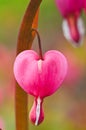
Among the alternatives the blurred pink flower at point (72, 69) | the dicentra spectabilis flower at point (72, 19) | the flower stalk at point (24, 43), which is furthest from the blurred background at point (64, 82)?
the dicentra spectabilis flower at point (72, 19)

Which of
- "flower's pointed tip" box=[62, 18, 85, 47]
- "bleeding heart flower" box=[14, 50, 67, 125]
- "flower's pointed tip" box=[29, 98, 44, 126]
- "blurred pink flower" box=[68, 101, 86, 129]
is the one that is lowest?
"blurred pink flower" box=[68, 101, 86, 129]

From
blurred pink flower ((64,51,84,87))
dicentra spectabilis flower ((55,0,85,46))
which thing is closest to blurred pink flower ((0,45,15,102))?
blurred pink flower ((64,51,84,87))

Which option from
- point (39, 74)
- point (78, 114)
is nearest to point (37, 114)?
point (39, 74)

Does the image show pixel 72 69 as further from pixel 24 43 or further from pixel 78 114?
pixel 24 43

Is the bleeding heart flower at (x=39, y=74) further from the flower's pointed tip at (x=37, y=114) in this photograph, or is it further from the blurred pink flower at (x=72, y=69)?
the blurred pink flower at (x=72, y=69)

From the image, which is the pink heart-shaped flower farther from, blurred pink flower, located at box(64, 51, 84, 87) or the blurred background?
blurred pink flower, located at box(64, 51, 84, 87)
